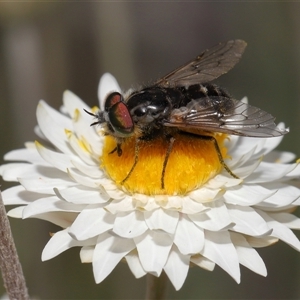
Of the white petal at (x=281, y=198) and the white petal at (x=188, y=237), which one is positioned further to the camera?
the white petal at (x=281, y=198)

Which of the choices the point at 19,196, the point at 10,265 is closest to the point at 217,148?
the point at 19,196

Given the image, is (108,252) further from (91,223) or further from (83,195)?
(83,195)

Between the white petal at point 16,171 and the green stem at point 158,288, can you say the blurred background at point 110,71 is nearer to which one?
the white petal at point 16,171

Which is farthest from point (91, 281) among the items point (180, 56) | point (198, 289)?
point (180, 56)

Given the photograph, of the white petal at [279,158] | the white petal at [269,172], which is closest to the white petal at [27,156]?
the white petal at [269,172]

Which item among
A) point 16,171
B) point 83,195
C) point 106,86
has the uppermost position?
point 106,86

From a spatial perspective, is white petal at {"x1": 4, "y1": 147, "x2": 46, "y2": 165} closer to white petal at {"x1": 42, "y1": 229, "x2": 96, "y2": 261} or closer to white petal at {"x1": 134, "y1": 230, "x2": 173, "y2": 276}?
white petal at {"x1": 42, "y1": 229, "x2": 96, "y2": 261}

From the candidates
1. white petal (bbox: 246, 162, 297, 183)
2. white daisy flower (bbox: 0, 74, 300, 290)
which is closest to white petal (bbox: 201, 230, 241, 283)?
white daisy flower (bbox: 0, 74, 300, 290)
